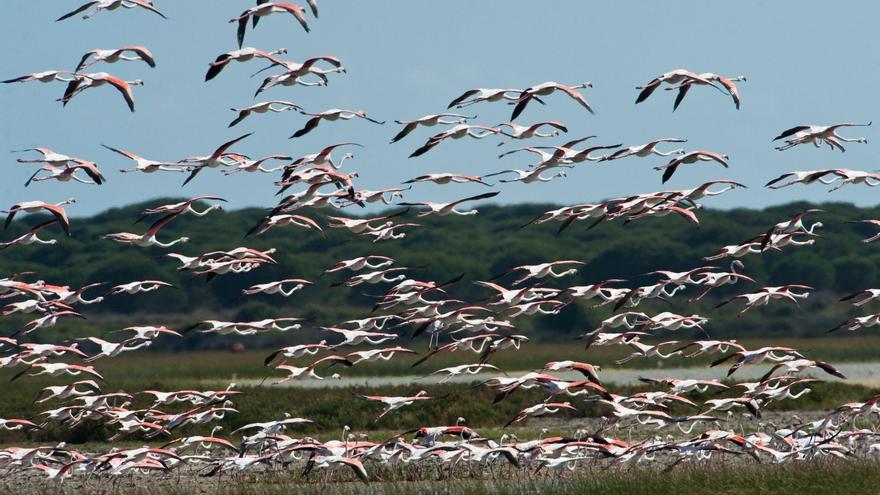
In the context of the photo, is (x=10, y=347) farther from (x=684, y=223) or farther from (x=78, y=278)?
(x=684, y=223)

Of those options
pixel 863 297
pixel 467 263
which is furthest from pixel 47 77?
pixel 467 263

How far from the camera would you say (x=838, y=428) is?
84.6ft

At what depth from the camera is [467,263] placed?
7112 cm

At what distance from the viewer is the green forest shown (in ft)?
192

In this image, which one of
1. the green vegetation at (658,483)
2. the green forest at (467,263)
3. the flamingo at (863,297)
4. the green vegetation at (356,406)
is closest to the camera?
the green vegetation at (658,483)

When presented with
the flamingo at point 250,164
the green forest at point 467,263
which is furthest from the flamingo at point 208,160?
the green forest at point 467,263

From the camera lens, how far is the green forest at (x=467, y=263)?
2299 inches

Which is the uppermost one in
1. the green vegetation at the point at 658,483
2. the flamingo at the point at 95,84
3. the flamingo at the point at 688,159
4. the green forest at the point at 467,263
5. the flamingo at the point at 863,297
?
the flamingo at the point at 95,84

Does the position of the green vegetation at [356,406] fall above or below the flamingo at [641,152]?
below

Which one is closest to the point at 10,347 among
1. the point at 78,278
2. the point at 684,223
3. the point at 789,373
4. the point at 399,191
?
the point at 399,191

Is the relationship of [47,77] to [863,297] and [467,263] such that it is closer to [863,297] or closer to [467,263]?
[863,297]

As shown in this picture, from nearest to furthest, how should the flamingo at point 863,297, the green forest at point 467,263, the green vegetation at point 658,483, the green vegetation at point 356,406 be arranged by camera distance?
1. the green vegetation at point 658,483
2. the flamingo at point 863,297
3. the green vegetation at point 356,406
4. the green forest at point 467,263

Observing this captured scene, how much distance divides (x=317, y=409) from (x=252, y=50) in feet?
50.4

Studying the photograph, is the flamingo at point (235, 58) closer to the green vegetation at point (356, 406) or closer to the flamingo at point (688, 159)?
the flamingo at point (688, 159)
